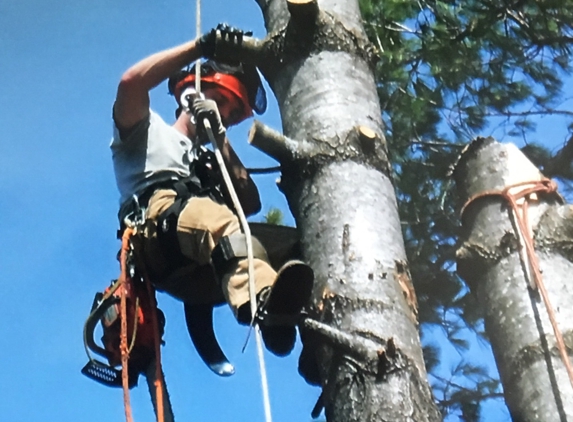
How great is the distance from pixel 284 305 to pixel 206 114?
813 mm

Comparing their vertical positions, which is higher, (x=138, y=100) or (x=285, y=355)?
(x=138, y=100)

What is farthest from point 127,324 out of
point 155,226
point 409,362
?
point 409,362

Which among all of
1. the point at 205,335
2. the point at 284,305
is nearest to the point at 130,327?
the point at 205,335

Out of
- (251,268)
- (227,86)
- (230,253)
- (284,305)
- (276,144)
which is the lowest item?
(284,305)

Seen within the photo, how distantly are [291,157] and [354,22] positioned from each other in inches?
23.6

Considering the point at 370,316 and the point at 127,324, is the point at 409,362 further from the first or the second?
the point at 127,324

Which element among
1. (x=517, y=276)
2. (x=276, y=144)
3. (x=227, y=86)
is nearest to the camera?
(x=276, y=144)

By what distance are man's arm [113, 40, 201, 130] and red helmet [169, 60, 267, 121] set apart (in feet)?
1.38

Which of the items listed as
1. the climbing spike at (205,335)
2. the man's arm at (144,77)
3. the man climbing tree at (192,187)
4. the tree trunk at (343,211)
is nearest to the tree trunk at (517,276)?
the tree trunk at (343,211)

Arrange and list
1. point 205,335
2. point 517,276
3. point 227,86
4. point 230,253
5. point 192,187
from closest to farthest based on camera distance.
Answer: point 230,253
point 517,276
point 192,187
point 205,335
point 227,86

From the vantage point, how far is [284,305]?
1.98 meters

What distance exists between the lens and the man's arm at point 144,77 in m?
2.73

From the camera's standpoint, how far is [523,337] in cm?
246

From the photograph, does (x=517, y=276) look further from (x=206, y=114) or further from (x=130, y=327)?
(x=130, y=327)
